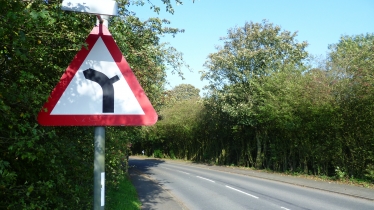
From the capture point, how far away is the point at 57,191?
11.3 feet

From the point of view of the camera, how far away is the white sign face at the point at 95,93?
2281 millimetres

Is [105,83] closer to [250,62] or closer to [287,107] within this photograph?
[287,107]

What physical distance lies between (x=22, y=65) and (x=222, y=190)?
13.6 meters

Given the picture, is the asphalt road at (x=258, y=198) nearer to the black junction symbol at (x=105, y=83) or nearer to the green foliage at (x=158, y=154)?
the black junction symbol at (x=105, y=83)

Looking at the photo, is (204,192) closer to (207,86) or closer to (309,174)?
(309,174)

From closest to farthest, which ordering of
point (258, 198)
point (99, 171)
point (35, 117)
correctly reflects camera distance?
point (99, 171), point (35, 117), point (258, 198)

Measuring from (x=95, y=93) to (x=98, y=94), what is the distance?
0.9 inches

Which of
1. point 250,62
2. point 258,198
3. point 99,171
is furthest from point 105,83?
point 250,62

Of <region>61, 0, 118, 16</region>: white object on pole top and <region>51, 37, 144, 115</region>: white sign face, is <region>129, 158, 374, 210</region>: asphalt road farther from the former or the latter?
<region>61, 0, 118, 16</region>: white object on pole top

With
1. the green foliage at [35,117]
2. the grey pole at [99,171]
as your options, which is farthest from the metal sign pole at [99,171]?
the green foliage at [35,117]

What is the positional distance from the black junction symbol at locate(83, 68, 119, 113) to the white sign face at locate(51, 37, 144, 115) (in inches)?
0.6

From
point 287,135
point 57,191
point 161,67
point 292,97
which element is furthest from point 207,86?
point 57,191

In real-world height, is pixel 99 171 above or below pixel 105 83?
below

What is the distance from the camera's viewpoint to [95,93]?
7.61 feet
